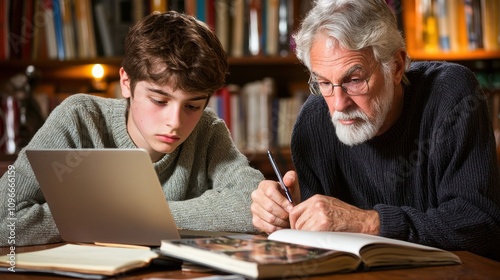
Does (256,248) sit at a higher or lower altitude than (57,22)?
lower

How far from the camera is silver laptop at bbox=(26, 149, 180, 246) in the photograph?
133cm

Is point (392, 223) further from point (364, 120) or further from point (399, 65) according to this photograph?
point (399, 65)

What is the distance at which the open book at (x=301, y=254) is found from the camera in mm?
1105

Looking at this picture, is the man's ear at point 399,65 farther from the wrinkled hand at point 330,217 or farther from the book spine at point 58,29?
the book spine at point 58,29

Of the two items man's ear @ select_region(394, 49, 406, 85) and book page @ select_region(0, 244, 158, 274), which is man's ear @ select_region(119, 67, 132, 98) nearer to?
book page @ select_region(0, 244, 158, 274)

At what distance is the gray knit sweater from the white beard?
25cm

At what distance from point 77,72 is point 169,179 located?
1.47 m

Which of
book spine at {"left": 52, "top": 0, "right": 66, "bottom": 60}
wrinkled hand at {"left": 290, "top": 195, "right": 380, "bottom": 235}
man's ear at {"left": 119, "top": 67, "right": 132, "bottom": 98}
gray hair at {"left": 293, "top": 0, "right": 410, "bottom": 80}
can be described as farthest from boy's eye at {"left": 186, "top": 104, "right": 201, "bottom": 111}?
book spine at {"left": 52, "top": 0, "right": 66, "bottom": 60}

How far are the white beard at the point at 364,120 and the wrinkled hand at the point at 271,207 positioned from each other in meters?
0.21

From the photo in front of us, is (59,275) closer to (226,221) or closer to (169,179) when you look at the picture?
(226,221)

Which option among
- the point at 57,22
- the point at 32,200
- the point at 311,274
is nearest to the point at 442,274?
the point at 311,274

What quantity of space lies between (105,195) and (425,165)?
0.82 m

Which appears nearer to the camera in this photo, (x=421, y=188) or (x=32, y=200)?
(x=32, y=200)

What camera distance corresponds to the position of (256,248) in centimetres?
120
